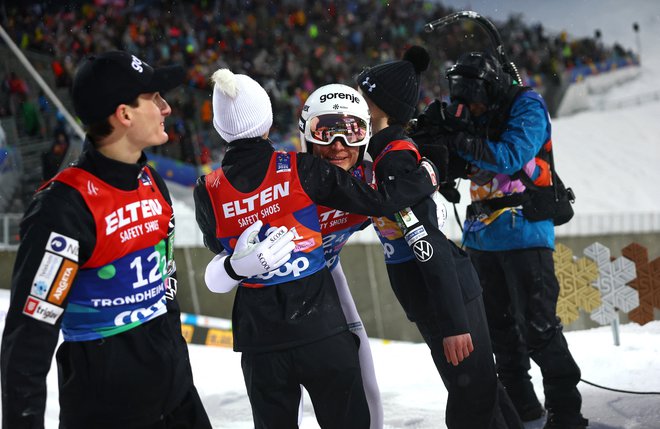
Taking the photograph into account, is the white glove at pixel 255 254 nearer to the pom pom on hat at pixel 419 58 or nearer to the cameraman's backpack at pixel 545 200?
the pom pom on hat at pixel 419 58

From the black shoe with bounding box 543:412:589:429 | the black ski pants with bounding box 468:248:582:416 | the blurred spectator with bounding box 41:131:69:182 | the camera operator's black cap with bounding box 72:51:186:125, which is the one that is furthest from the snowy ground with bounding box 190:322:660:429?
the blurred spectator with bounding box 41:131:69:182

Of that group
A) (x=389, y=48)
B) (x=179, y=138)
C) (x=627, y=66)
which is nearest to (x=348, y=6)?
(x=389, y=48)

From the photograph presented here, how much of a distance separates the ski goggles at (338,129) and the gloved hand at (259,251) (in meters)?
0.55

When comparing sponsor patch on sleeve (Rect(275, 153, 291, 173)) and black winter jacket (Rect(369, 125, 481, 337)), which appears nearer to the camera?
sponsor patch on sleeve (Rect(275, 153, 291, 173))

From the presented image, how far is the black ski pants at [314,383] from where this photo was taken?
278cm

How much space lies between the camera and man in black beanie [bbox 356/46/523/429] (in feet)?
9.90

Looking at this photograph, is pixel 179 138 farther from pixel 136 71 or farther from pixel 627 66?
pixel 627 66

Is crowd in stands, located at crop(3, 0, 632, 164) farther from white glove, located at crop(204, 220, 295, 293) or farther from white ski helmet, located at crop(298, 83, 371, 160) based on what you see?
white glove, located at crop(204, 220, 295, 293)

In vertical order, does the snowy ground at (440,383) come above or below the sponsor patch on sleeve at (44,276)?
below

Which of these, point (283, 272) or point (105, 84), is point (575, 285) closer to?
point (283, 272)

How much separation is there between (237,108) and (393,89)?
0.77 meters

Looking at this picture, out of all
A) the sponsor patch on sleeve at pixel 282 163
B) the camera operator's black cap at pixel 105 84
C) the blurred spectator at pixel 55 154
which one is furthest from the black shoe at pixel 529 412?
the blurred spectator at pixel 55 154

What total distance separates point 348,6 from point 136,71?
22.2 m

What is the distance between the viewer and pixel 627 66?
99.3 ft
